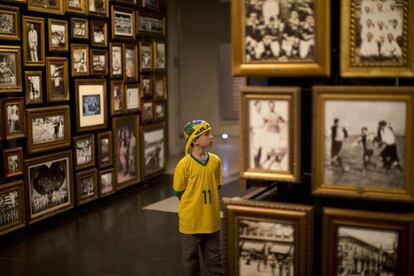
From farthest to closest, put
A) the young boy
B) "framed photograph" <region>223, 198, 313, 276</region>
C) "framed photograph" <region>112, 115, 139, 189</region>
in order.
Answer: "framed photograph" <region>112, 115, 139, 189</region> → the young boy → "framed photograph" <region>223, 198, 313, 276</region>

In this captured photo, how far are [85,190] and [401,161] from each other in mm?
5526

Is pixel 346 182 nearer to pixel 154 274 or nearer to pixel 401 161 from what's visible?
pixel 401 161

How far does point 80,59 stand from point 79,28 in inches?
15.0

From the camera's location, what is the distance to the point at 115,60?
791cm

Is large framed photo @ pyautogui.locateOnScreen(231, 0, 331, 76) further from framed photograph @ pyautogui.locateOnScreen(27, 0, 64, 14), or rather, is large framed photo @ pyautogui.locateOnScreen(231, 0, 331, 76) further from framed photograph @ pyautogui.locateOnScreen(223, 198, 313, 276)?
framed photograph @ pyautogui.locateOnScreen(27, 0, 64, 14)

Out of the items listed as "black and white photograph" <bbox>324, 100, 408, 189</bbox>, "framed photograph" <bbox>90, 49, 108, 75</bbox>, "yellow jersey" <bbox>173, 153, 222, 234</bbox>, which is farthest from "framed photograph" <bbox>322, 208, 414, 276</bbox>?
"framed photograph" <bbox>90, 49, 108, 75</bbox>

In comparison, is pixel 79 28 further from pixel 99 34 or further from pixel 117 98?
pixel 117 98

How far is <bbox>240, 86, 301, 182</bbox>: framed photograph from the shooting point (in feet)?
8.54

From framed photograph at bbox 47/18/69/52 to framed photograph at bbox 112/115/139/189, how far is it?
1471 millimetres

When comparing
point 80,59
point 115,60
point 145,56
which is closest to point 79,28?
point 80,59

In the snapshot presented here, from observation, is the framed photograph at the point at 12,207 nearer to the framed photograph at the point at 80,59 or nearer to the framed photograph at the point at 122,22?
the framed photograph at the point at 80,59

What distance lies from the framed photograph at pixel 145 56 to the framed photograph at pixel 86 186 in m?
1.90

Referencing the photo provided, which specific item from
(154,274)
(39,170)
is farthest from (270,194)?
(39,170)

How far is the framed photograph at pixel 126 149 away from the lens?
8102mm
